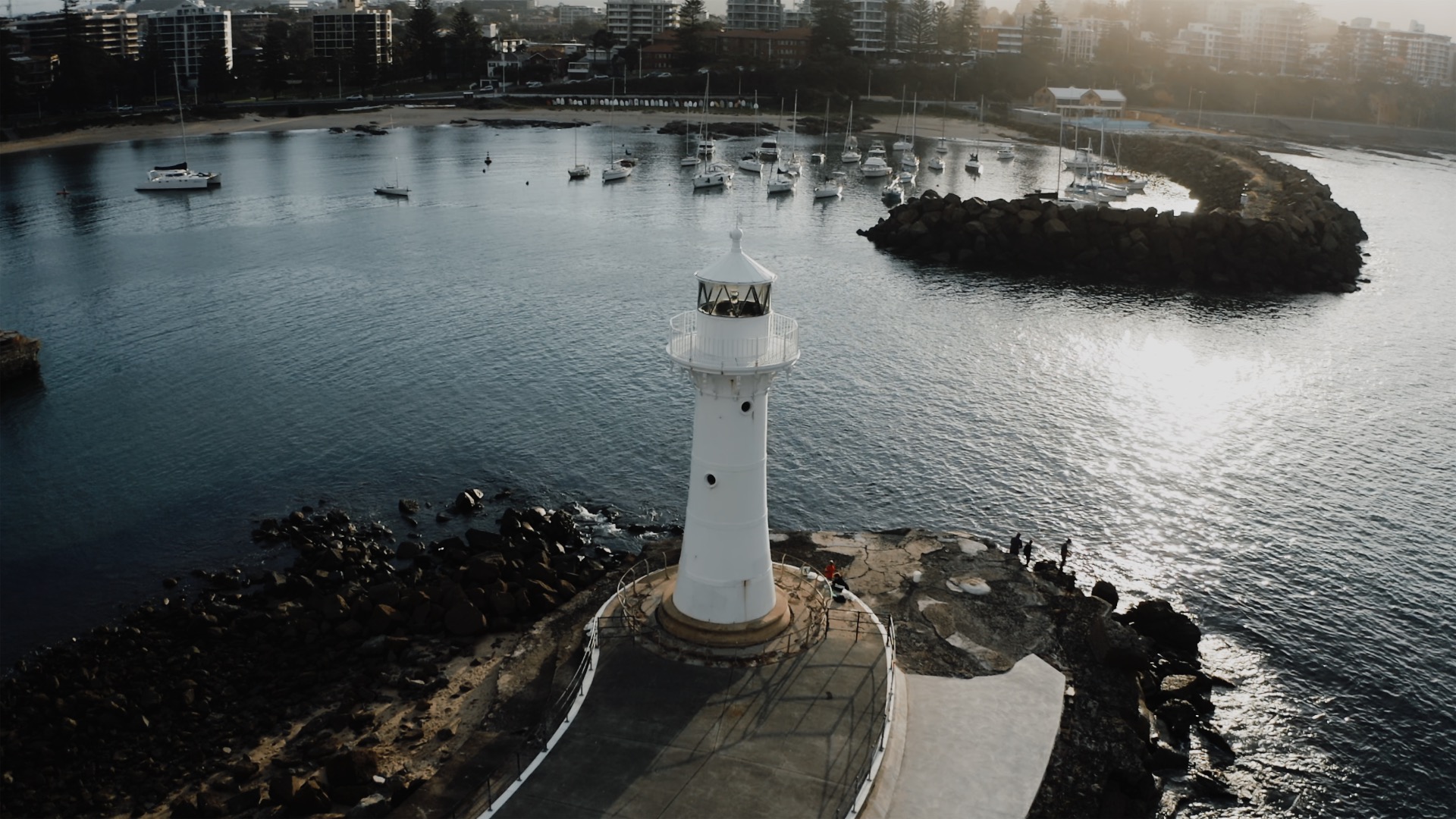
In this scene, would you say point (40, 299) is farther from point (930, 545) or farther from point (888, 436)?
point (930, 545)

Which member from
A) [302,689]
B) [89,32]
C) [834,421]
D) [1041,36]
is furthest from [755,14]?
[302,689]

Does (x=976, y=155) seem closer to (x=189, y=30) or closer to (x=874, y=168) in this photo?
(x=874, y=168)

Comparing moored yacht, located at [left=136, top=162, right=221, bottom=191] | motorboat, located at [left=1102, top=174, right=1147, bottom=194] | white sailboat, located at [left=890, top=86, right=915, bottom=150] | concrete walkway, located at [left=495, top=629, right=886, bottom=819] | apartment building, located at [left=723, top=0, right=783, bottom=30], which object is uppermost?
apartment building, located at [left=723, top=0, right=783, bottom=30]

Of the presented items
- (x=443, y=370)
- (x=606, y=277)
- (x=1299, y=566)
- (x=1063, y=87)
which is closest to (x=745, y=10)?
(x=1063, y=87)

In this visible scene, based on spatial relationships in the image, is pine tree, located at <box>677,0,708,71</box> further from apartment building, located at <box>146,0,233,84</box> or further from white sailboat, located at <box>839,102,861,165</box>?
apartment building, located at <box>146,0,233,84</box>

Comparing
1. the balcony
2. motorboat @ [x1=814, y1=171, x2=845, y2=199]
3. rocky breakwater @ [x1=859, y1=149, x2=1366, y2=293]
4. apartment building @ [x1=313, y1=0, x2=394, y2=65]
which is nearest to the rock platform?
rocky breakwater @ [x1=859, y1=149, x2=1366, y2=293]

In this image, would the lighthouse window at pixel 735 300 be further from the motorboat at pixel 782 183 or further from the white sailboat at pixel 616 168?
the white sailboat at pixel 616 168
